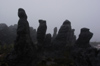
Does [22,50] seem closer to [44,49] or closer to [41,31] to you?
[41,31]

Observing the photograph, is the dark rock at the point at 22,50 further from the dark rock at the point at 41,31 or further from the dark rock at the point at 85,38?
the dark rock at the point at 85,38

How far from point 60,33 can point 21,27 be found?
18.5 metres

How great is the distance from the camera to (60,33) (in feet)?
169

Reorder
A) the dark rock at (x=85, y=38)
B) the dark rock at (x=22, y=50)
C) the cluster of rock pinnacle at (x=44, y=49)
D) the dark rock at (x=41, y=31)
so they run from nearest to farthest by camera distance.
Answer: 1. the dark rock at (x=22, y=50)
2. the cluster of rock pinnacle at (x=44, y=49)
3. the dark rock at (x=85, y=38)
4. the dark rock at (x=41, y=31)

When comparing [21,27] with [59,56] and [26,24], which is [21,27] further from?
[59,56]

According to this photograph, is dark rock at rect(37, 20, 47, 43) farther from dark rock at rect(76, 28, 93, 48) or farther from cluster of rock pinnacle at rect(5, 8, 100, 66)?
dark rock at rect(76, 28, 93, 48)

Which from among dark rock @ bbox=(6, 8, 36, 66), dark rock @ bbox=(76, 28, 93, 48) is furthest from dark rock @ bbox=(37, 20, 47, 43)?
dark rock @ bbox=(6, 8, 36, 66)

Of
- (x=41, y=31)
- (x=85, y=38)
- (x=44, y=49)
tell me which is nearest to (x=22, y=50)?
(x=41, y=31)

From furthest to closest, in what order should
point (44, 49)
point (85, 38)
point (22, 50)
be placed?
point (44, 49), point (85, 38), point (22, 50)

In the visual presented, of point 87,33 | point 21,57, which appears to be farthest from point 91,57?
point 21,57

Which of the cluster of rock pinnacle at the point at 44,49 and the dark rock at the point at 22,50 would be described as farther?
the cluster of rock pinnacle at the point at 44,49

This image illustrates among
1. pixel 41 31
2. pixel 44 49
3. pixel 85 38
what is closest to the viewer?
pixel 85 38

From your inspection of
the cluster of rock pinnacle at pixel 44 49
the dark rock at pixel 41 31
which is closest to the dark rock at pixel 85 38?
the cluster of rock pinnacle at pixel 44 49

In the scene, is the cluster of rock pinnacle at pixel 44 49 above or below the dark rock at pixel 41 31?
below
